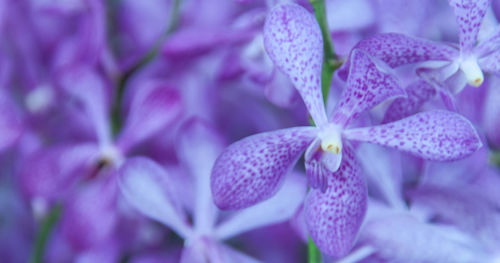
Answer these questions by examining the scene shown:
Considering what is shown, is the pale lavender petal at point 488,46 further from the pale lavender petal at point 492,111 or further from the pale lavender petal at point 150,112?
the pale lavender petal at point 150,112

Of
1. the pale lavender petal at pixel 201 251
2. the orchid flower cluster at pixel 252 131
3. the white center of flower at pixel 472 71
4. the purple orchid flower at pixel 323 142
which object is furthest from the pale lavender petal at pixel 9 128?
the white center of flower at pixel 472 71

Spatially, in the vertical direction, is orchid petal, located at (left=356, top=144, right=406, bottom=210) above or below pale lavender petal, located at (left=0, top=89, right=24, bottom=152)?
below

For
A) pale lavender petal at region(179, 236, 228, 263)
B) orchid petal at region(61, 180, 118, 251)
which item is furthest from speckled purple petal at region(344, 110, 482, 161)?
orchid petal at region(61, 180, 118, 251)

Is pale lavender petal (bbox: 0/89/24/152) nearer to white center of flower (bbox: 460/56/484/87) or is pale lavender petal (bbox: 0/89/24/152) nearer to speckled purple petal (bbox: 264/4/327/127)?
speckled purple petal (bbox: 264/4/327/127)

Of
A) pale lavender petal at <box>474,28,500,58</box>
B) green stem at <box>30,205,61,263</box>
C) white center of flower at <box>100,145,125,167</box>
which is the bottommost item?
green stem at <box>30,205,61,263</box>

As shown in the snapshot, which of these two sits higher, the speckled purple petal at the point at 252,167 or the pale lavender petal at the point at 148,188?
the speckled purple petal at the point at 252,167

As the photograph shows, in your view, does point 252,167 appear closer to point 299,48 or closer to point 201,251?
point 299,48
